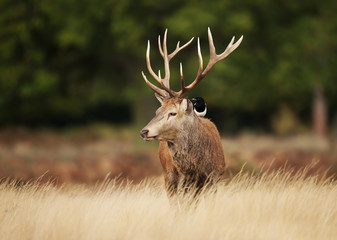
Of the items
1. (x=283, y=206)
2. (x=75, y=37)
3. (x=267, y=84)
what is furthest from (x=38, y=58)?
(x=283, y=206)

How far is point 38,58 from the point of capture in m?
17.6

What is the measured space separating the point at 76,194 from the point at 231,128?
2141cm

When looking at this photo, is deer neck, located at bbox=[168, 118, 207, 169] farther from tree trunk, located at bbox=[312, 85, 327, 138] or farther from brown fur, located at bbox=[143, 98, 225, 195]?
tree trunk, located at bbox=[312, 85, 327, 138]

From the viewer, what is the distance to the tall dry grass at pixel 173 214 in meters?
5.12

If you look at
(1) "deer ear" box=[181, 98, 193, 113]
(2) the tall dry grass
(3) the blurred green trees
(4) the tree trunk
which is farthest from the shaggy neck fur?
(4) the tree trunk

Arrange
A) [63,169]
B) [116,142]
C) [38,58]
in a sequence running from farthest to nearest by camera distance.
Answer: [116,142], [38,58], [63,169]

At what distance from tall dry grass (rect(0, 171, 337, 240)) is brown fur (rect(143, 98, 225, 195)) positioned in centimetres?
24

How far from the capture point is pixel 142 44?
17000mm

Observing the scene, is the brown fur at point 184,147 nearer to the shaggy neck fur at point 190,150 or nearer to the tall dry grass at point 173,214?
the shaggy neck fur at point 190,150

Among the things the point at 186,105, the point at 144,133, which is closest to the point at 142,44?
the point at 186,105

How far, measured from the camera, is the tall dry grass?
202 inches

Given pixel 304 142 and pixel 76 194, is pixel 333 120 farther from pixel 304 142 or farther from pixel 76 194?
pixel 76 194

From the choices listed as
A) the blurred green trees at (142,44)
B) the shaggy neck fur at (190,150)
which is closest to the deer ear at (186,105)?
the shaggy neck fur at (190,150)

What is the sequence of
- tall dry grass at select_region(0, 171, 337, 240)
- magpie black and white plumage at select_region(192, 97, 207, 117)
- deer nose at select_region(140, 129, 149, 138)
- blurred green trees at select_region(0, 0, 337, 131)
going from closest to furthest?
tall dry grass at select_region(0, 171, 337, 240) → deer nose at select_region(140, 129, 149, 138) → magpie black and white plumage at select_region(192, 97, 207, 117) → blurred green trees at select_region(0, 0, 337, 131)
